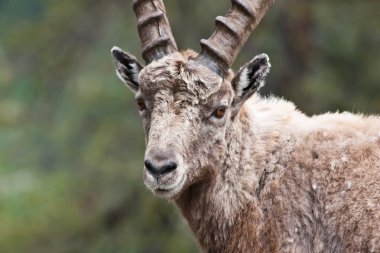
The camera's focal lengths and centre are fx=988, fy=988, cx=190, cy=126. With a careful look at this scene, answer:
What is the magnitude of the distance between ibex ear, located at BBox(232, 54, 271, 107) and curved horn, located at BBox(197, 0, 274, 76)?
0.59 ft

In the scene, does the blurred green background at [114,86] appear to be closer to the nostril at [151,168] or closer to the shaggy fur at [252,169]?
the shaggy fur at [252,169]

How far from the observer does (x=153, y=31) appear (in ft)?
36.3

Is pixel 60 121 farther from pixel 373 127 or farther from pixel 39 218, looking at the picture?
pixel 373 127

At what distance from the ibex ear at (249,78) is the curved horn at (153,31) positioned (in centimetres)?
80

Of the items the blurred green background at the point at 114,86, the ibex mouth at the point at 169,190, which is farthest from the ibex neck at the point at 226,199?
the blurred green background at the point at 114,86

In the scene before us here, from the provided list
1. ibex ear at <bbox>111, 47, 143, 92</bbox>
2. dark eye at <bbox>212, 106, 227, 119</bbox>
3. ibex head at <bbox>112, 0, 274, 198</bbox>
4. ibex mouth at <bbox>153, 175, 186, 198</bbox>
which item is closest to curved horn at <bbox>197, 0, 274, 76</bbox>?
ibex head at <bbox>112, 0, 274, 198</bbox>

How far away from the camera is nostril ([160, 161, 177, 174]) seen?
32.6ft

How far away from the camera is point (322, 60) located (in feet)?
84.5

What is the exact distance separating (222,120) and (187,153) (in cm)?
57

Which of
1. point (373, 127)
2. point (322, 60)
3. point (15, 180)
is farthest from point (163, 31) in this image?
point (15, 180)

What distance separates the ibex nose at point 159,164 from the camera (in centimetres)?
991

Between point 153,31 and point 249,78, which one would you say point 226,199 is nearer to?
point 249,78

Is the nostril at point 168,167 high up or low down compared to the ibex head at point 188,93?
down

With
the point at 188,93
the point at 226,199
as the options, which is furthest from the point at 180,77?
the point at 226,199
